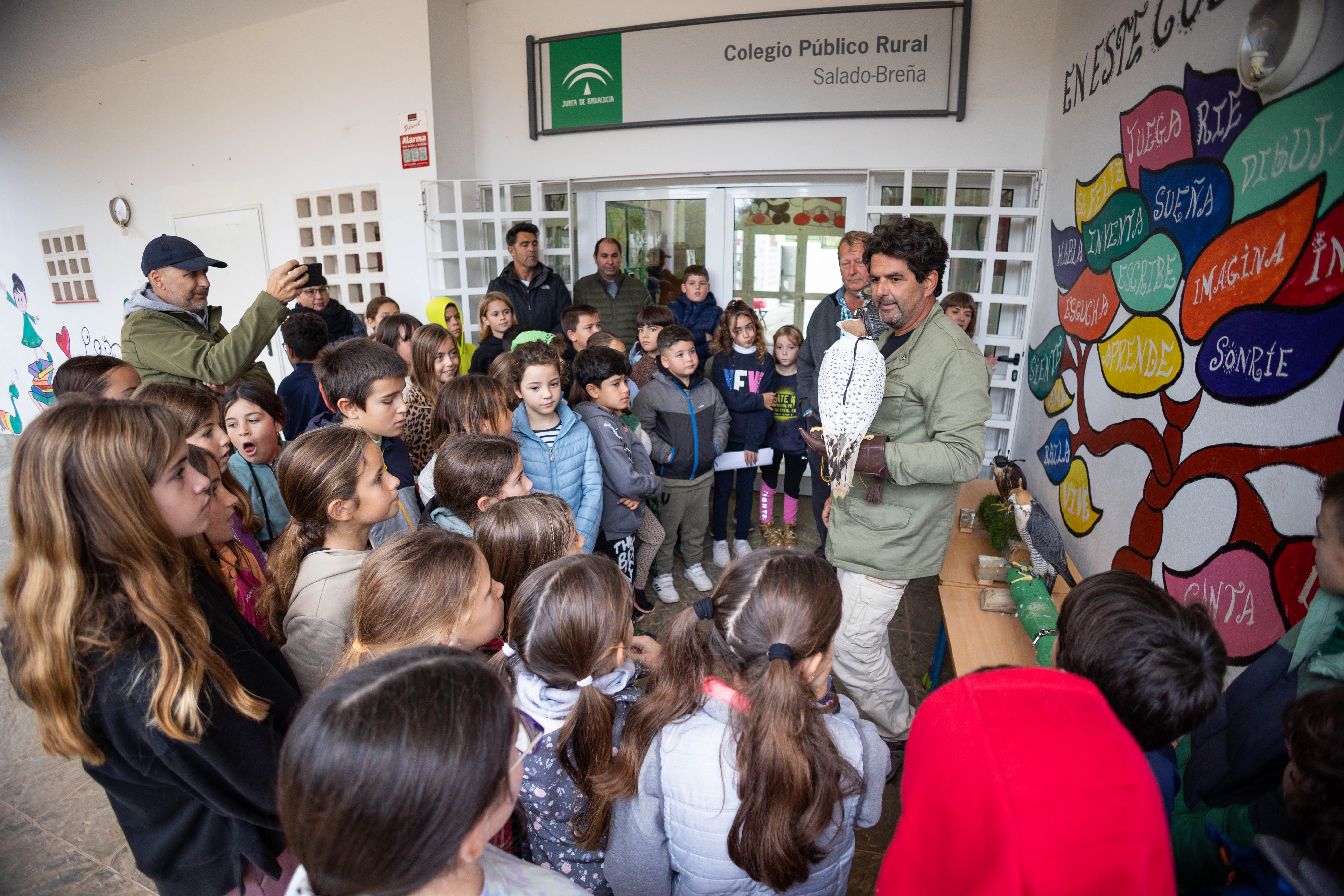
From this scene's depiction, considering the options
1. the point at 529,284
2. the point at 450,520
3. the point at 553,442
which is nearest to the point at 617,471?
the point at 553,442

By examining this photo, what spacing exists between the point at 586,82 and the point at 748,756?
4.48 meters

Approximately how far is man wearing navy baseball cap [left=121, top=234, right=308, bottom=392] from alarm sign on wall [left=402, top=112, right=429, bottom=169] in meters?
2.49

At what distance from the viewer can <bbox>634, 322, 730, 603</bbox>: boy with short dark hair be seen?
2945 mm

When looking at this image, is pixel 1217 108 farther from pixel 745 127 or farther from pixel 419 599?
pixel 745 127

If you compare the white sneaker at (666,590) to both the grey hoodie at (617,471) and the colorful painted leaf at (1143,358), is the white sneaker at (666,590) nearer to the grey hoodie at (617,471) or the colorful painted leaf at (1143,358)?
the grey hoodie at (617,471)

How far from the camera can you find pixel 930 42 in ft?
12.0

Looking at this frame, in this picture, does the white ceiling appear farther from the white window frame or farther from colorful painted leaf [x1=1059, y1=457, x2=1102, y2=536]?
colorful painted leaf [x1=1059, y1=457, x2=1102, y2=536]

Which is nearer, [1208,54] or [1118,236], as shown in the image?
[1208,54]

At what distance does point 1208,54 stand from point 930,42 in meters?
2.30

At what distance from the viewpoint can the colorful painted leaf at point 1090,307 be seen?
2.35 m

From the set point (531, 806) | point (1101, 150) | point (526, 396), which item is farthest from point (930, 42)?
point (531, 806)

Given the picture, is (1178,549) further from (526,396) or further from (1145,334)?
(526,396)

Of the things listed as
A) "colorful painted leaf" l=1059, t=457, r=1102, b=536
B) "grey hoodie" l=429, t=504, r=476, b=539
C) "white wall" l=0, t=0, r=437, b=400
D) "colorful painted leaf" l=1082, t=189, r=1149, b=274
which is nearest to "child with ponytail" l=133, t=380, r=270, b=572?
"grey hoodie" l=429, t=504, r=476, b=539

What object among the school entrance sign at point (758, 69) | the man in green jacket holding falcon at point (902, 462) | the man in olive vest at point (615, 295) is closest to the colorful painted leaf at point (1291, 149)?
the man in green jacket holding falcon at point (902, 462)
